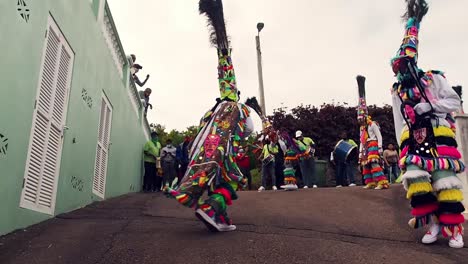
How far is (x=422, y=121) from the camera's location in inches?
176

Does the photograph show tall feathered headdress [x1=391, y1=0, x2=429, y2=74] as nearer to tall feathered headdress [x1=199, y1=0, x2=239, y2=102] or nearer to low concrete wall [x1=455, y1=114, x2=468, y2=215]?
tall feathered headdress [x1=199, y1=0, x2=239, y2=102]

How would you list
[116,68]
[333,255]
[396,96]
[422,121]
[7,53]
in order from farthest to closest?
[116,68], [396,96], [422,121], [7,53], [333,255]

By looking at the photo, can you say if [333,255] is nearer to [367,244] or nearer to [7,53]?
[367,244]

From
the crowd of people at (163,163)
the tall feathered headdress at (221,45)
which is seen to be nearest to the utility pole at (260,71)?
the crowd of people at (163,163)

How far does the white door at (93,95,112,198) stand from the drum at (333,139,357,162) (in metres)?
5.86

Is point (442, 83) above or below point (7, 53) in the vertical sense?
below

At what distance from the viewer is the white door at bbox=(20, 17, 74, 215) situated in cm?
490

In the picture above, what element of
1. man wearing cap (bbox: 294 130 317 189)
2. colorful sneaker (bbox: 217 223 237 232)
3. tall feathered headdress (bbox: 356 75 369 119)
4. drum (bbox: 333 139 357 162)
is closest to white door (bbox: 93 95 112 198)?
colorful sneaker (bbox: 217 223 237 232)

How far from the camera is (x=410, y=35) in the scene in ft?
15.9

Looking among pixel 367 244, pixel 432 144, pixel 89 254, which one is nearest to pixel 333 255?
pixel 367 244

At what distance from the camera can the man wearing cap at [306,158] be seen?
10.8 metres

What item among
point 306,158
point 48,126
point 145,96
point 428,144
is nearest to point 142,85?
point 145,96

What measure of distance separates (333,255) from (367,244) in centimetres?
82

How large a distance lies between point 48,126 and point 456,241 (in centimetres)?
495
